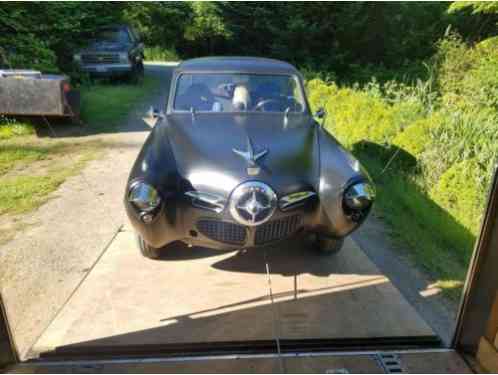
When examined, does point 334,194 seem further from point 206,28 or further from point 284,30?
point 206,28

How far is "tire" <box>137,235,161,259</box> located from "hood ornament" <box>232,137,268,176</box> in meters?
1.05

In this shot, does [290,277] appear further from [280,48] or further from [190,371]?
[280,48]

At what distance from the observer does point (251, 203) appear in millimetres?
2514

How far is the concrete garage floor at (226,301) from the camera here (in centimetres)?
232

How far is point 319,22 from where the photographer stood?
41.3 ft

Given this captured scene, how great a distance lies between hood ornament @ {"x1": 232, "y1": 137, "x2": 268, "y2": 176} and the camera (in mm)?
2613

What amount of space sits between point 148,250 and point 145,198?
679 mm

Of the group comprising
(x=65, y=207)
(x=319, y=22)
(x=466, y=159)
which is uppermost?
(x=319, y=22)

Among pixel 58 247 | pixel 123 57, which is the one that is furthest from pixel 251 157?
pixel 123 57

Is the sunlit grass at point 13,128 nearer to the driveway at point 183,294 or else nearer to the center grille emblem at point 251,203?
the driveway at point 183,294

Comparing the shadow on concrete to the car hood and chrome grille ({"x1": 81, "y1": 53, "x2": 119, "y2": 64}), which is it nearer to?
the car hood

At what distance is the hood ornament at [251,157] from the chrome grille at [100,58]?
30.8ft

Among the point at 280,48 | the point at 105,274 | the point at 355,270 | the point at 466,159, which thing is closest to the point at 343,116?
the point at 466,159

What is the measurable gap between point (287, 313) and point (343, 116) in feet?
15.2
